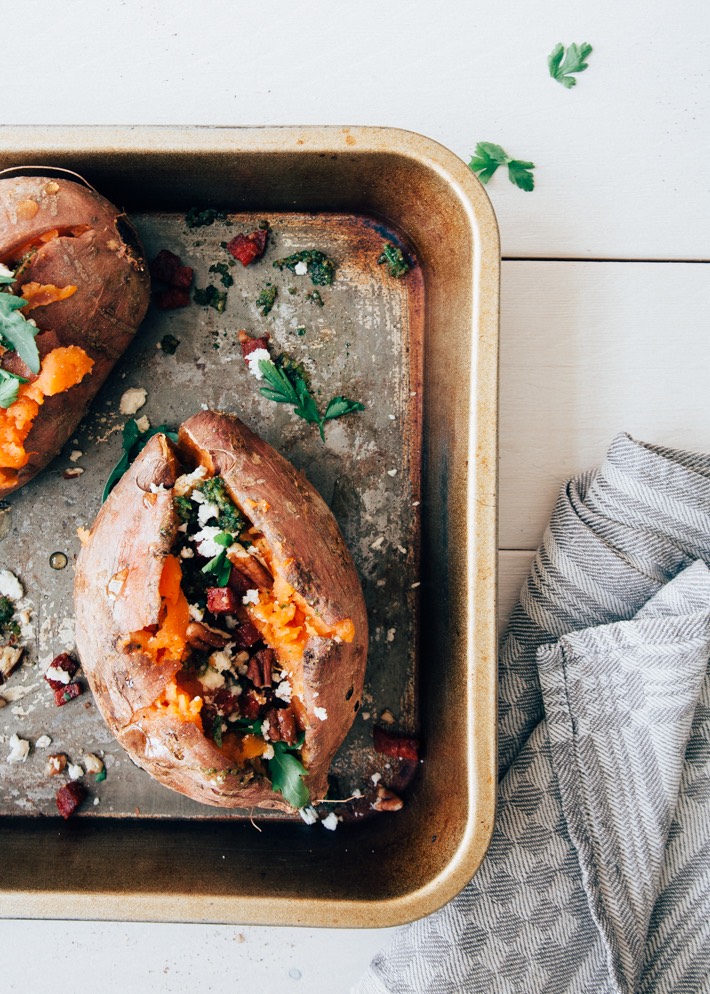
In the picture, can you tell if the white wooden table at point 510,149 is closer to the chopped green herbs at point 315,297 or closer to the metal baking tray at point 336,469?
the metal baking tray at point 336,469

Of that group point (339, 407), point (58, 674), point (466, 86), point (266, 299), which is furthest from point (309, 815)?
point (466, 86)

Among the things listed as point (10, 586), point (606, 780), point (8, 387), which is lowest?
point (606, 780)

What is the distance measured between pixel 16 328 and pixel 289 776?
101 cm

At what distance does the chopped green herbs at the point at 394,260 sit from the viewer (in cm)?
175

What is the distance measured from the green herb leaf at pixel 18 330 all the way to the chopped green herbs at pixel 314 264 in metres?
0.59

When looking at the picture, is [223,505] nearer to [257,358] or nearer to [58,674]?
[257,358]

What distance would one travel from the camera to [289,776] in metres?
1.44

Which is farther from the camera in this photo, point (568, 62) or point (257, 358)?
point (568, 62)

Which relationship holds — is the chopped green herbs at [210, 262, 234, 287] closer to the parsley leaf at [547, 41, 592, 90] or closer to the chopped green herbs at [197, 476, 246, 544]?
the chopped green herbs at [197, 476, 246, 544]

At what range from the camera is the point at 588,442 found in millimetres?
1809

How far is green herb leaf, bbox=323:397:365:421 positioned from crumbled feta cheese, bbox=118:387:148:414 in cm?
43

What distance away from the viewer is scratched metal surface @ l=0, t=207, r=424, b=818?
173cm

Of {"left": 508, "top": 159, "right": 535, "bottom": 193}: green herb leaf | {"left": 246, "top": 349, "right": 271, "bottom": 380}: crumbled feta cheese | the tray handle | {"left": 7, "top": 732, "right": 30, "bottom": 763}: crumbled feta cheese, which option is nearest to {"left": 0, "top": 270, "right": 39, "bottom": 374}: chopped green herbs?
the tray handle

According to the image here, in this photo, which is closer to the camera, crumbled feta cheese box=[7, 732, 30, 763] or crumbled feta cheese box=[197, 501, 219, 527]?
crumbled feta cheese box=[197, 501, 219, 527]
